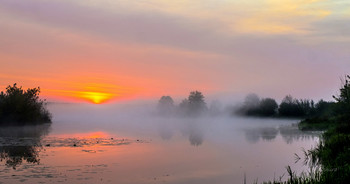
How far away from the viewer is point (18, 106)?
184 ft

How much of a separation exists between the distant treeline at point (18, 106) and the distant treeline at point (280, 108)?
62261 millimetres

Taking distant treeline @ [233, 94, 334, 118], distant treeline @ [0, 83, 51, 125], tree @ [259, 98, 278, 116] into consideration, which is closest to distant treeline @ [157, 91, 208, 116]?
distant treeline @ [233, 94, 334, 118]

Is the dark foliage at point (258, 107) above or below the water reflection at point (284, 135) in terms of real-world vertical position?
above

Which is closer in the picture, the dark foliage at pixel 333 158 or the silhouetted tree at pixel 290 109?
the dark foliage at pixel 333 158

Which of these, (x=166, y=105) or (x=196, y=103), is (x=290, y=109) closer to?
(x=196, y=103)

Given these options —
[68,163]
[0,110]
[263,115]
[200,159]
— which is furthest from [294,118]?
[68,163]

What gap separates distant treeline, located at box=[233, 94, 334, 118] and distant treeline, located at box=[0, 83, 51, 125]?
62261 mm

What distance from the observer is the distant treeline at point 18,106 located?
55672 mm

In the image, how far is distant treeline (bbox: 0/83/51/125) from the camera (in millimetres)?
55672

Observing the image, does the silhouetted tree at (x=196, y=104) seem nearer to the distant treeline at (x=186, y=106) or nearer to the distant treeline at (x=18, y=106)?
the distant treeline at (x=186, y=106)

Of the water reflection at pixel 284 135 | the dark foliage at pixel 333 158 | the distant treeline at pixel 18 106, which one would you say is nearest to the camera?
the dark foliage at pixel 333 158

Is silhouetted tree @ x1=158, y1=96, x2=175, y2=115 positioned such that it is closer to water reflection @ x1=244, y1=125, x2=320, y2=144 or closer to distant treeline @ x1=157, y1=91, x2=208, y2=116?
distant treeline @ x1=157, y1=91, x2=208, y2=116

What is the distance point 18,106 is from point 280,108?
72392 millimetres

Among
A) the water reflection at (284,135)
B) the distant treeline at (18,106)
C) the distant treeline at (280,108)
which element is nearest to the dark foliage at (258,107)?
the distant treeline at (280,108)
